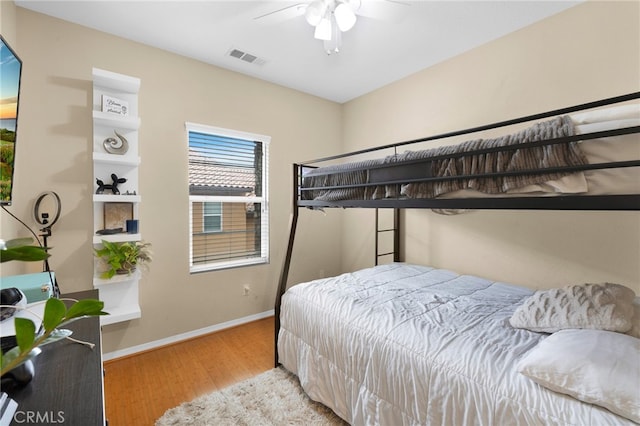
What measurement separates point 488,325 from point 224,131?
2744 mm

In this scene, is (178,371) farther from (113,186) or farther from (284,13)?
(284,13)

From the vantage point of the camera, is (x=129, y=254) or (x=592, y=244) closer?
(x=592, y=244)

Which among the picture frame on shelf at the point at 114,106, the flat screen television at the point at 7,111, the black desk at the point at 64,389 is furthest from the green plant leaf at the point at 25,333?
the picture frame on shelf at the point at 114,106

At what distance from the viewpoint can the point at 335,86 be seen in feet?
11.2

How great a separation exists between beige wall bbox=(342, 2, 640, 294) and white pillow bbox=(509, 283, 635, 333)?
83cm

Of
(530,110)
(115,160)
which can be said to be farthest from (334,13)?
(115,160)

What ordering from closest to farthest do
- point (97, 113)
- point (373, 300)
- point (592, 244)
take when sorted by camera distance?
point (373, 300) < point (592, 244) < point (97, 113)

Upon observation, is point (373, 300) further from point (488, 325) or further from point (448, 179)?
point (448, 179)

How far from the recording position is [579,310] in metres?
1.30

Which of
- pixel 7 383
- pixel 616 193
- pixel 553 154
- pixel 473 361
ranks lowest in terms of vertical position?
pixel 473 361

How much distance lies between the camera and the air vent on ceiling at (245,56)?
2641mm

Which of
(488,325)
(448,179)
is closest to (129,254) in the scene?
(448,179)

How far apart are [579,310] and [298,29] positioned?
2575mm

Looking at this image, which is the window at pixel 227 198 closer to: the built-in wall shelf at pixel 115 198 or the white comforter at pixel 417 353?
the built-in wall shelf at pixel 115 198
